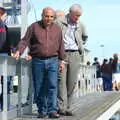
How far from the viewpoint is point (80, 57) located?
10688 mm

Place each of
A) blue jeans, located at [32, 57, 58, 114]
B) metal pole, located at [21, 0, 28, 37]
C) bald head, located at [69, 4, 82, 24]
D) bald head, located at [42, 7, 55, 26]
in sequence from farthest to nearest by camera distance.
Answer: metal pole, located at [21, 0, 28, 37] → bald head, located at [69, 4, 82, 24] → blue jeans, located at [32, 57, 58, 114] → bald head, located at [42, 7, 55, 26]

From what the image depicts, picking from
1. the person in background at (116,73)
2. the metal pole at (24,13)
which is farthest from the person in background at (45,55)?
the person in background at (116,73)

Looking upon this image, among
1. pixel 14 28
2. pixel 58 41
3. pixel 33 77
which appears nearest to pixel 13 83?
pixel 33 77

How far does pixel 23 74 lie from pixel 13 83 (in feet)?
1.48

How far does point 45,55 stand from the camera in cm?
963

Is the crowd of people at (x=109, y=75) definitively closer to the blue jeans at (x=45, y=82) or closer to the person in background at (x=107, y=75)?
the person in background at (x=107, y=75)

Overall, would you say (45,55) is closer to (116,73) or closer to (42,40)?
(42,40)

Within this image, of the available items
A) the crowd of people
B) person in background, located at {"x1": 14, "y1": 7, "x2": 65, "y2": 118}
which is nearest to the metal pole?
the crowd of people

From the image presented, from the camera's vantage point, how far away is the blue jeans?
9.73 metres

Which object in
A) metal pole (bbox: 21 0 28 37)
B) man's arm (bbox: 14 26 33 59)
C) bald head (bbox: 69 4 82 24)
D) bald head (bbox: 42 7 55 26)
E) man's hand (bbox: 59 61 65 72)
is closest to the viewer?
man's arm (bbox: 14 26 33 59)

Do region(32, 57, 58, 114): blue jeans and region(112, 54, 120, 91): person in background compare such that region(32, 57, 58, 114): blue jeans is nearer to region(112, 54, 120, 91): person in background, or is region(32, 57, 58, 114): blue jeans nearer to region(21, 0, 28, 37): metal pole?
region(21, 0, 28, 37): metal pole

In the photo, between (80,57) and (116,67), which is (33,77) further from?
(116,67)

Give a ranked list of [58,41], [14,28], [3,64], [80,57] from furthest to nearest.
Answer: [14,28], [80,57], [58,41], [3,64]

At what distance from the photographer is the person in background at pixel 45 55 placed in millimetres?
9625
